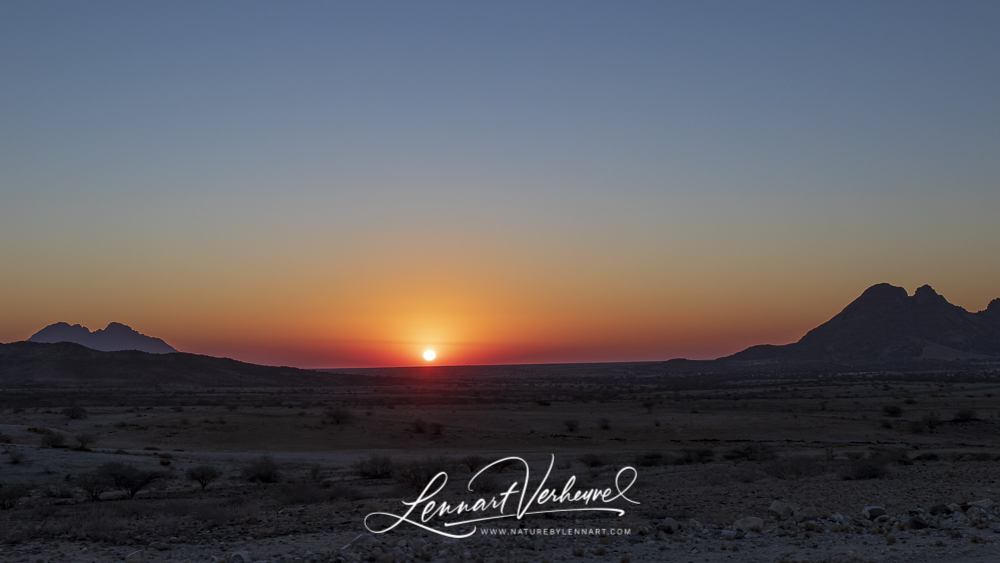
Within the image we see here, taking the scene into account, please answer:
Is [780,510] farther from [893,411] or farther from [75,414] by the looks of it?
[75,414]

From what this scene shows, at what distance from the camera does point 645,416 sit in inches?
2197

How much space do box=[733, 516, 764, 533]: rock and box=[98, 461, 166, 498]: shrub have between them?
57.9ft

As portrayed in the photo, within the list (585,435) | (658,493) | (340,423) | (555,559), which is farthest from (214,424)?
(555,559)

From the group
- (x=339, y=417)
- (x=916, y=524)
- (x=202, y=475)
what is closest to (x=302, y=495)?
(x=202, y=475)

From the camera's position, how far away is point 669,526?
13.5 m

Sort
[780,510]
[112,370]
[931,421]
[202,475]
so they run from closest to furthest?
[780,510], [202,475], [931,421], [112,370]

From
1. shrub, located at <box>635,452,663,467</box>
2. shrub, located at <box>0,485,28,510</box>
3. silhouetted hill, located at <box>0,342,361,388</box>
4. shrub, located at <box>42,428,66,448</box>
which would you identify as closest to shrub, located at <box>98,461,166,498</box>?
shrub, located at <box>0,485,28,510</box>

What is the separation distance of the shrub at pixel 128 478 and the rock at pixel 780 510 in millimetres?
18213

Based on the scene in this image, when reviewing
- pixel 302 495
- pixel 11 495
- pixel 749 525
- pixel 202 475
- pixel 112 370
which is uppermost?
pixel 112 370

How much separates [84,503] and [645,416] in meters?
43.4

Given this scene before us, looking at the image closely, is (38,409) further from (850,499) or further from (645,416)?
(850,499)

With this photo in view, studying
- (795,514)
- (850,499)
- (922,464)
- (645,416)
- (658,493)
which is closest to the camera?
(795,514)

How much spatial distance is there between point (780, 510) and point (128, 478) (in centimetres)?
1933

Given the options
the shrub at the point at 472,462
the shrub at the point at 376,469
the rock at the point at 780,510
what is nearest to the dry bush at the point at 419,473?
the shrub at the point at 376,469
